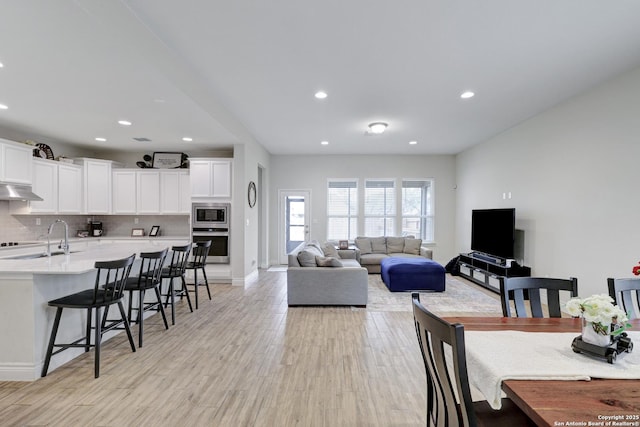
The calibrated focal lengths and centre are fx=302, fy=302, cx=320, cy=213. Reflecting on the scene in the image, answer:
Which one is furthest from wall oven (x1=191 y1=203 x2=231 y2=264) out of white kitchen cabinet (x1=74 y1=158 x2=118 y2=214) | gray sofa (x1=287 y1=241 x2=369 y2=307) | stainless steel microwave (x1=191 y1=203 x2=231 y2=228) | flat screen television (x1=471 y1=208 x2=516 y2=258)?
flat screen television (x1=471 y1=208 x2=516 y2=258)

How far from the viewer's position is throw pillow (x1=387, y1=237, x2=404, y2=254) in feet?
24.6

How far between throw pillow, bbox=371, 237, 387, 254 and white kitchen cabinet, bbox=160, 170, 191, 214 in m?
4.39

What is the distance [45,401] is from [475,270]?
643cm

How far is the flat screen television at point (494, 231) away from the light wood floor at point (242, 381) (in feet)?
9.21

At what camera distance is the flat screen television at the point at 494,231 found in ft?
17.3

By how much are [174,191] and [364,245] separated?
4.51 meters

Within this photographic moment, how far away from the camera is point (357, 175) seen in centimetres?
820

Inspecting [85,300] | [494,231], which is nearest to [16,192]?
[85,300]

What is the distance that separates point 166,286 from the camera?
4602 millimetres

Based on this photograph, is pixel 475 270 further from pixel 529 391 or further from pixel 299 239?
pixel 529 391

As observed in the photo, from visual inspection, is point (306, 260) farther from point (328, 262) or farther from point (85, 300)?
point (85, 300)

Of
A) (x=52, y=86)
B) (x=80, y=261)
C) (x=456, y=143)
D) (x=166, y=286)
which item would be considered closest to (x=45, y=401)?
(x=80, y=261)

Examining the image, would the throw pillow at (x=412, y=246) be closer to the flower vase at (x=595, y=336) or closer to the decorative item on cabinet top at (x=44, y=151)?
the flower vase at (x=595, y=336)

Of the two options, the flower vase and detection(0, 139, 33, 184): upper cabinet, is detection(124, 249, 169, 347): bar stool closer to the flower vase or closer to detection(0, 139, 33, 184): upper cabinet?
detection(0, 139, 33, 184): upper cabinet
